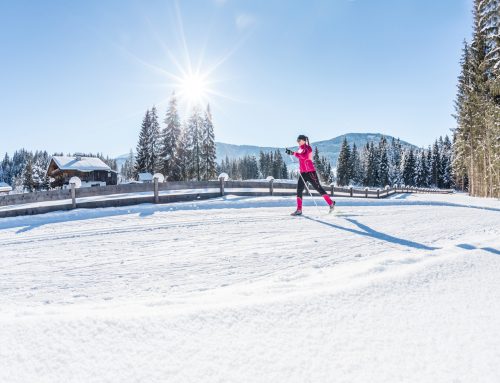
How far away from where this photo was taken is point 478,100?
89.9 ft

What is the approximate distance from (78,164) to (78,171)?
5.01 feet

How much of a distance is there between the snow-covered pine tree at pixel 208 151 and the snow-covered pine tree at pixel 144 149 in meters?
8.78

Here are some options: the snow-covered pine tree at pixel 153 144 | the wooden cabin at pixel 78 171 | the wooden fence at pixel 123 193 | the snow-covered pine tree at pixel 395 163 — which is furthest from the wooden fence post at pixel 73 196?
the snow-covered pine tree at pixel 395 163

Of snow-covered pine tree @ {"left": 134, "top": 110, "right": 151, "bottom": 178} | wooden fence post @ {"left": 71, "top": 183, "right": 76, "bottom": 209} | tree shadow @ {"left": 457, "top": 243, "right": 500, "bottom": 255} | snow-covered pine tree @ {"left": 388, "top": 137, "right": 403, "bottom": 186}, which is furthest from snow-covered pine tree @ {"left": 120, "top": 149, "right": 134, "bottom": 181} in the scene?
tree shadow @ {"left": 457, "top": 243, "right": 500, "bottom": 255}

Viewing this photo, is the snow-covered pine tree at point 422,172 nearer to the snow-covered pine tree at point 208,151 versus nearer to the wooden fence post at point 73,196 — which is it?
the snow-covered pine tree at point 208,151

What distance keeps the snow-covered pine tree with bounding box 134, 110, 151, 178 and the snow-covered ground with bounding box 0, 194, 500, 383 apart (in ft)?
140

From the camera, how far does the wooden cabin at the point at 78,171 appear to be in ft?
164

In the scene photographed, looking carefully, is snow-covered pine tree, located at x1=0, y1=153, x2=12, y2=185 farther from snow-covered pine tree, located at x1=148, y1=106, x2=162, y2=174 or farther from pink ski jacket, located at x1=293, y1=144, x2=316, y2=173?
pink ski jacket, located at x1=293, y1=144, x2=316, y2=173

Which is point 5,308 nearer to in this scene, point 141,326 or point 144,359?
point 141,326

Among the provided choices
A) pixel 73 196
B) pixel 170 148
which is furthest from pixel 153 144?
pixel 73 196

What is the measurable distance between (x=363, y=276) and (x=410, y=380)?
1790 millimetres

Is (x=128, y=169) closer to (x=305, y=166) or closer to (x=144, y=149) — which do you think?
(x=144, y=149)

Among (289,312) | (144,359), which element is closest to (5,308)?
(144,359)

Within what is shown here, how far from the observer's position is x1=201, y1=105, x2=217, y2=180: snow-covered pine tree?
4450cm
